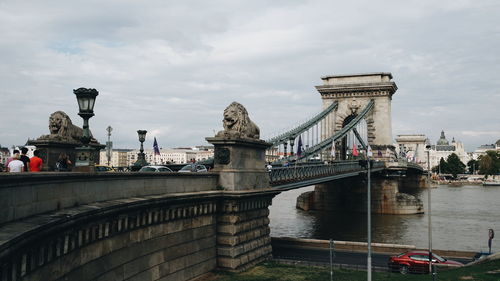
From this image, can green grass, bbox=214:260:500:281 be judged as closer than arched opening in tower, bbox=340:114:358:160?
Yes

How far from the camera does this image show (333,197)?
64938mm

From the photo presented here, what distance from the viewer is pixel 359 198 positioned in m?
64.0

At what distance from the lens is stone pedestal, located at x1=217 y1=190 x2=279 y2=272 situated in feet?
73.0

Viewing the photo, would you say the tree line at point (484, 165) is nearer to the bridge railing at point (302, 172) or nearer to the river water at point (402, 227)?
the river water at point (402, 227)

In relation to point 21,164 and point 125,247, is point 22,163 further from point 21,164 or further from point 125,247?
point 125,247

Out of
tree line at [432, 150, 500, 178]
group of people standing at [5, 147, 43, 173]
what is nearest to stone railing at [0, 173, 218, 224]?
group of people standing at [5, 147, 43, 173]

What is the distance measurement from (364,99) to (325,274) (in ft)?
178

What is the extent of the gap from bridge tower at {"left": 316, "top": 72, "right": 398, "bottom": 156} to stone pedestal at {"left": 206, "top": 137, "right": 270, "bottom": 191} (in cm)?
5162

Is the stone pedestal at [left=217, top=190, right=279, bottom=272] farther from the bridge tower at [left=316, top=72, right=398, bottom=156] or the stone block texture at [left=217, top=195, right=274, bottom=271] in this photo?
the bridge tower at [left=316, top=72, right=398, bottom=156]

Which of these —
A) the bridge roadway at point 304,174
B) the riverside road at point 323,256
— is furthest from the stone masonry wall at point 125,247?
the bridge roadway at point 304,174

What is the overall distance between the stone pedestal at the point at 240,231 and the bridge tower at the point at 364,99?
51186 millimetres

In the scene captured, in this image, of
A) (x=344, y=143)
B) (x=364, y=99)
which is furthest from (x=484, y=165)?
(x=364, y=99)

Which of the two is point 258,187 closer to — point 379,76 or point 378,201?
point 378,201

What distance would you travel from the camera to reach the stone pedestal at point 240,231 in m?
22.3
